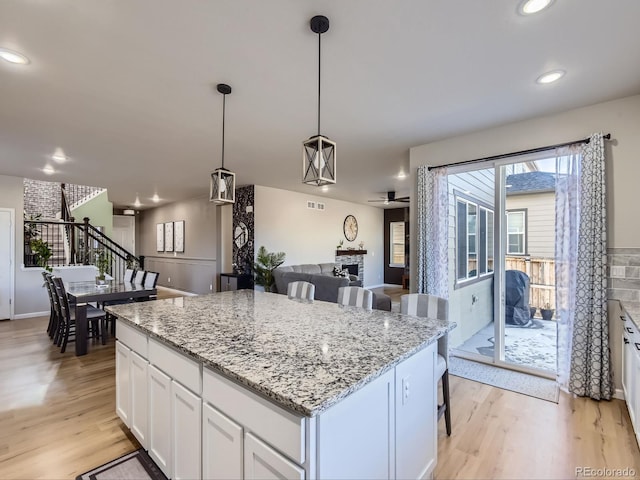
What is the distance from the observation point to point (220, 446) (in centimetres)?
133

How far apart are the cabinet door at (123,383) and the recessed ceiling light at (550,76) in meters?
3.74

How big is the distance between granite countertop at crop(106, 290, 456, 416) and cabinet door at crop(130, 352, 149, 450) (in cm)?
28

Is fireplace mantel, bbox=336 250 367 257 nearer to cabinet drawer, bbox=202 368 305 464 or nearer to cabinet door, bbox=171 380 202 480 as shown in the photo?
cabinet door, bbox=171 380 202 480

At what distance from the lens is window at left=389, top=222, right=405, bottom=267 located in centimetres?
1024

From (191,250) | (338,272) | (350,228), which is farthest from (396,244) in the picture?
(191,250)

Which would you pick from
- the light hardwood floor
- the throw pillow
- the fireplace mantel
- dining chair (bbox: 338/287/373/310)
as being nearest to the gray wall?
the throw pillow

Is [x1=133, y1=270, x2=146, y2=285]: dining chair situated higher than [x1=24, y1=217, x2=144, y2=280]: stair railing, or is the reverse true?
[x1=24, y1=217, x2=144, y2=280]: stair railing

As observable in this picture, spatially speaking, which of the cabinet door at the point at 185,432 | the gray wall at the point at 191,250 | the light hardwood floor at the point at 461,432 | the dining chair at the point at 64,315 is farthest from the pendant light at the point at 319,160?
the gray wall at the point at 191,250

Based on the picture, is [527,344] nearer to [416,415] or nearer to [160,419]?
[416,415]

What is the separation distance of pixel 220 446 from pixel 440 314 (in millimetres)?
1738

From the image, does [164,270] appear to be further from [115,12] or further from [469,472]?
[469,472]

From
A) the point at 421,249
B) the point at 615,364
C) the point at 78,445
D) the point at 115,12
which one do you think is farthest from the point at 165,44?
the point at 615,364

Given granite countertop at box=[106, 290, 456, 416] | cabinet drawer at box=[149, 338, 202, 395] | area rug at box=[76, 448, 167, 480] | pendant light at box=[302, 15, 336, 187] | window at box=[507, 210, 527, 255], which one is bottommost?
area rug at box=[76, 448, 167, 480]

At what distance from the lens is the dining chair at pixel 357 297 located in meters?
2.71
